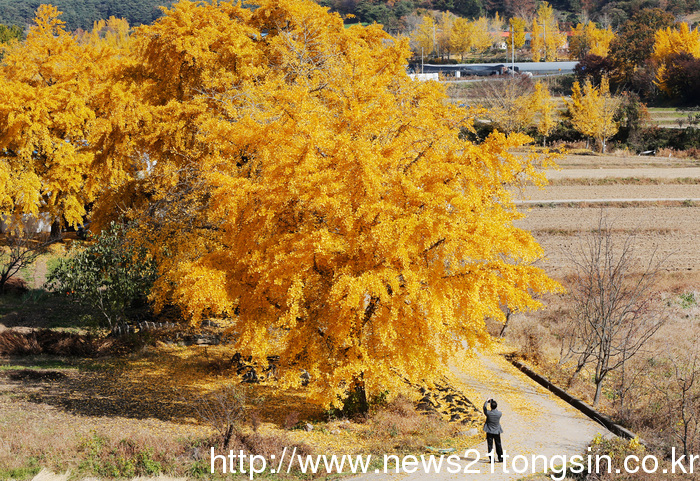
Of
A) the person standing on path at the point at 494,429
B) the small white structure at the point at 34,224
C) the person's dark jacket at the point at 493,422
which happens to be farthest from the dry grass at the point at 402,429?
the small white structure at the point at 34,224

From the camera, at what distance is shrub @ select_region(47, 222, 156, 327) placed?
18.3 meters

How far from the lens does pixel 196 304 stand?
13055 millimetres

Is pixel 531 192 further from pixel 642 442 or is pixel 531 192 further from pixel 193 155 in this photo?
pixel 642 442

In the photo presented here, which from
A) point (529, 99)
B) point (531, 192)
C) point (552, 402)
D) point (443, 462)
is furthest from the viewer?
point (529, 99)

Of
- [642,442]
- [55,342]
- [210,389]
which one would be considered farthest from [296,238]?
[55,342]

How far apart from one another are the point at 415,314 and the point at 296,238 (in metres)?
2.66

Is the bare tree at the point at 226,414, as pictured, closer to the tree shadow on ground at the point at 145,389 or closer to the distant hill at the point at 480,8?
the tree shadow on ground at the point at 145,389

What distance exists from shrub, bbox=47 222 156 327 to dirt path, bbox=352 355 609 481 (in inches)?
378

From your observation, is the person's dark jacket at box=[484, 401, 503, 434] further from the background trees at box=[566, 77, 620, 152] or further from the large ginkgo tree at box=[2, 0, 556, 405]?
the background trees at box=[566, 77, 620, 152]

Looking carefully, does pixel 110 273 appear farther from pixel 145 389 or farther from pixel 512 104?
pixel 512 104

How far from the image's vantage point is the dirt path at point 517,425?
1122cm

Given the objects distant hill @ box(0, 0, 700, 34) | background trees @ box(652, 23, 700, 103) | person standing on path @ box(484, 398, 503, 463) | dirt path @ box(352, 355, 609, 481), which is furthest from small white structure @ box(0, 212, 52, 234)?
distant hill @ box(0, 0, 700, 34)

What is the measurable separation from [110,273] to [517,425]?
1210 centimetres

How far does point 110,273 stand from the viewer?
18562mm
